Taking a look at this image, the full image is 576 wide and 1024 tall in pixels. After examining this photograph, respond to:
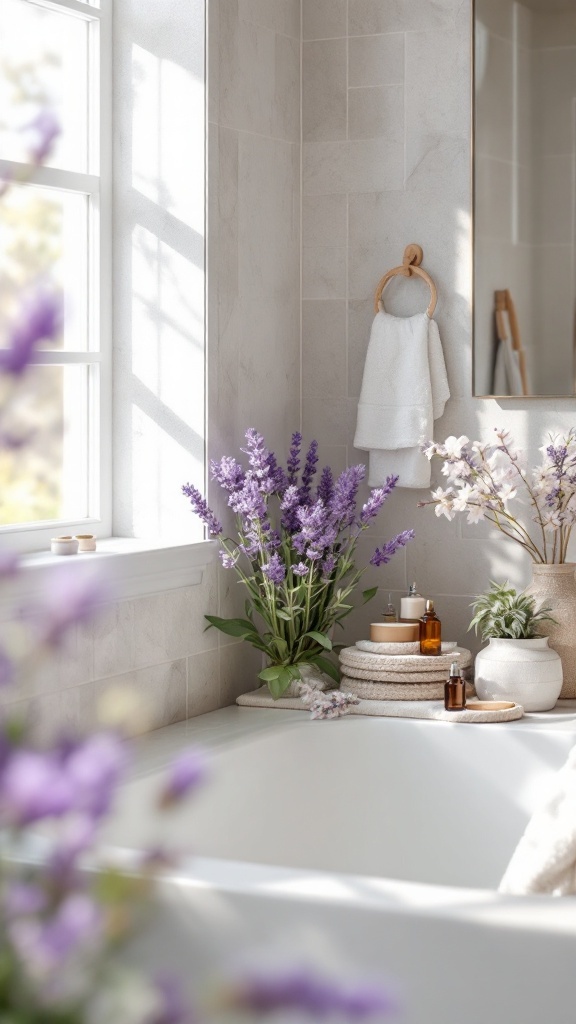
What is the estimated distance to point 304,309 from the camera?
3303mm

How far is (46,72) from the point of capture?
9.05 feet

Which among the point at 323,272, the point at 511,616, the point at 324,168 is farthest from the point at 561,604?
the point at 324,168

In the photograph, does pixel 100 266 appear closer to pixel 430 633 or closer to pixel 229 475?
pixel 229 475

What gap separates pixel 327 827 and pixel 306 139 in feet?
5.78

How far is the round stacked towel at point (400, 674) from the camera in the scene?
2820mm

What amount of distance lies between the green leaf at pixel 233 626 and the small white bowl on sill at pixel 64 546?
419mm

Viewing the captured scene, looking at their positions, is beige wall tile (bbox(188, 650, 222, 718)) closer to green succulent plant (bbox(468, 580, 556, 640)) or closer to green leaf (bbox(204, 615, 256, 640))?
green leaf (bbox(204, 615, 256, 640))

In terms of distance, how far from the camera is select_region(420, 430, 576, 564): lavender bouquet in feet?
9.40

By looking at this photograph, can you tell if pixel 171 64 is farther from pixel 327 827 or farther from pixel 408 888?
pixel 408 888

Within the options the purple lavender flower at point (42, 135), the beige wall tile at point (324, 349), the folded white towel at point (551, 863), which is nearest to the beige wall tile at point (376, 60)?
the beige wall tile at point (324, 349)

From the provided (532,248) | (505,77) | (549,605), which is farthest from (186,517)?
(505,77)

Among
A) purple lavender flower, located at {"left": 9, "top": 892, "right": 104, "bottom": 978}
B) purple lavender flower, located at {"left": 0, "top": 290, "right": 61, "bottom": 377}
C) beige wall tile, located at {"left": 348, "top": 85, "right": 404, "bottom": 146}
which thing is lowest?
purple lavender flower, located at {"left": 9, "top": 892, "right": 104, "bottom": 978}

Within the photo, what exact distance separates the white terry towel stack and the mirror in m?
0.12

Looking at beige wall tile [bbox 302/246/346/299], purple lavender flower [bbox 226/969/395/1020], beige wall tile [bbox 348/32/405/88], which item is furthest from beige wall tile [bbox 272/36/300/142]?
purple lavender flower [bbox 226/969/395/1020]
